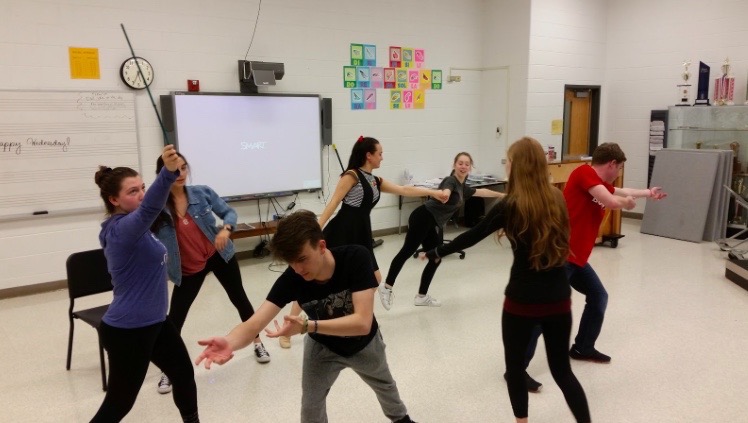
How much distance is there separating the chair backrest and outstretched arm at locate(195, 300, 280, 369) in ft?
5.88

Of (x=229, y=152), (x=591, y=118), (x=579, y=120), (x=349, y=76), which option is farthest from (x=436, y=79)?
(x=229, y=152)

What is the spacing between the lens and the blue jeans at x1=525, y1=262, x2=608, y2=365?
9.86 feet

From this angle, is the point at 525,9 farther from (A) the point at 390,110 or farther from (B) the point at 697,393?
(B) the point at 697,393

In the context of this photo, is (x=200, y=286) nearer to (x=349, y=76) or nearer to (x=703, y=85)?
(x=349, y=76)

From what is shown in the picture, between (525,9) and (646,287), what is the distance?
4095 mm

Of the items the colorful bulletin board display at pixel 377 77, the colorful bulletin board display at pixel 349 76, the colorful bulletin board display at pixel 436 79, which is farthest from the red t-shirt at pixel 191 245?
the colorful bulletin board display at pixel 436 79

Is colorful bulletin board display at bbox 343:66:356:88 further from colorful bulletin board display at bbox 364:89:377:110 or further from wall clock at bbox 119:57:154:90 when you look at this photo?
wall clock at bbox 119:57:154:90

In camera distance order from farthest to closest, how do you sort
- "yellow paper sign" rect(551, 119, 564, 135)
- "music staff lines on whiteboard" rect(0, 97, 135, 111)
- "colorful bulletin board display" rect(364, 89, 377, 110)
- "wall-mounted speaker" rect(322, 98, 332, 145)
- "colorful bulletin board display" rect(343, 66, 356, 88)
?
"yellow paper sign" rect(551, 119, 564, 135) → "colorful bulletin board display" rect(364, 89, 377, 110) → "colorful bulletin board display" rect(343, 66, 356, 88) → "wall-mounted speaker" rect(322, 98, 332, 145) → "music staff lines on whiteboard" rect(0, 97, 135, 111)

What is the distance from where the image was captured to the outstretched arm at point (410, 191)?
376 centimetres

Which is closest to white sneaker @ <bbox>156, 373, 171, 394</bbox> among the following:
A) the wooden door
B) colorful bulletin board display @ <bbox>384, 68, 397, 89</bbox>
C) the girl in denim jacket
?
the girl in denim jacket

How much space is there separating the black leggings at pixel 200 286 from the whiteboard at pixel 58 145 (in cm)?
256

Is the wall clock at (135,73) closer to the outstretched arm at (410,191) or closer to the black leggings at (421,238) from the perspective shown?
the outstretched arm at (410,191)

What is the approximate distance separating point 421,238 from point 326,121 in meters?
2.56

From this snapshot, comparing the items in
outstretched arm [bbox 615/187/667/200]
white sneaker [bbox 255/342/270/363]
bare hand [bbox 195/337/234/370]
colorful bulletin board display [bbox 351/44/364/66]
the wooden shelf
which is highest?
colorful bulletin board display [bbox 351/44/364/66]
